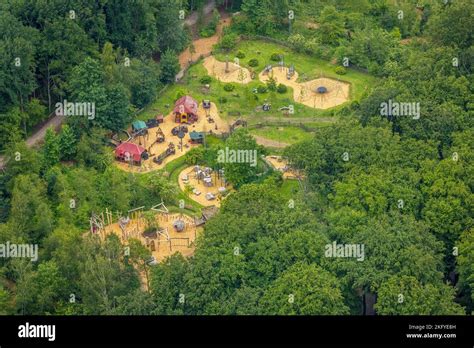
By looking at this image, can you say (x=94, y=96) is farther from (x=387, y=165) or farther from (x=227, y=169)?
(x=387, y=165)

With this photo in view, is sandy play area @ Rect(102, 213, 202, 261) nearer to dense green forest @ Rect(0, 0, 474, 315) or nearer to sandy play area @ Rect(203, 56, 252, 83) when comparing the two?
dense green forest @ Rect(0, 0, 474, 315)

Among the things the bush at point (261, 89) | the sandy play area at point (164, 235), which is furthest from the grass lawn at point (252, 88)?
the sandy play area at point (164, 235)

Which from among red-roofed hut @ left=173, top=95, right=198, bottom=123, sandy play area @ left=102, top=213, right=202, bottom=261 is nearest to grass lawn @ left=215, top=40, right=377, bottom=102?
red-roofed hut @ left=173, top=95, right=198, bottom=123

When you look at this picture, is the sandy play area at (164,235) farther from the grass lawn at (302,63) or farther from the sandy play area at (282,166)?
the grass lawn at (302,63)

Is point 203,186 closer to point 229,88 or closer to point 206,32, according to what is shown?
point 229,88

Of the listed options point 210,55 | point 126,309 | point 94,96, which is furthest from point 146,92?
point 126,309

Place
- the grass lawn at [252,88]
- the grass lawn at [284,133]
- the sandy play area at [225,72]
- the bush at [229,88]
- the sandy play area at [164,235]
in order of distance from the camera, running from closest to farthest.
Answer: the sandy play area at [164,235], the grass lawn at [284,133], the grass lawn at [252,88], the bush at [229,88], the sandy play area at [225,72]

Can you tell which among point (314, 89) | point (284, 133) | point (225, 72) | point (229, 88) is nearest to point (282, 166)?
point (284, 133)

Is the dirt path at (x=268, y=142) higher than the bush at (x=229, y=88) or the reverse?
the reverse
